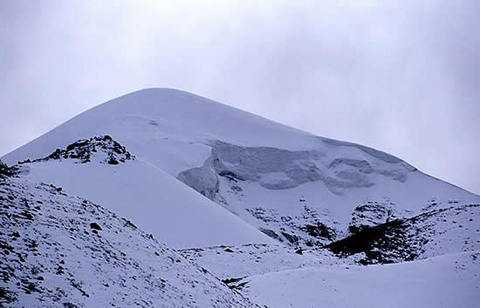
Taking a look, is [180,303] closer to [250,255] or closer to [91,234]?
[91,234]

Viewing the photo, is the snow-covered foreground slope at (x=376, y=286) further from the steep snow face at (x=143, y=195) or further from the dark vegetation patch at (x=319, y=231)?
the dark vegetation patch at (x=319, y=231)

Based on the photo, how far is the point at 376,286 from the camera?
2588cm

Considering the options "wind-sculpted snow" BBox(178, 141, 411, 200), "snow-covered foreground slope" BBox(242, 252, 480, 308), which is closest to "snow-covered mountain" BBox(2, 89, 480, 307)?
"snow-covered foreground slope" BBox(242, 252, 480, 308)

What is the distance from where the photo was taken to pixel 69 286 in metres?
12.2

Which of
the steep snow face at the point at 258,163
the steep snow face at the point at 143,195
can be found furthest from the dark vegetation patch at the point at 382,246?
the steep snow face at the point at 258,163

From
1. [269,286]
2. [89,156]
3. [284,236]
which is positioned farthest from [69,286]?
[284,236]

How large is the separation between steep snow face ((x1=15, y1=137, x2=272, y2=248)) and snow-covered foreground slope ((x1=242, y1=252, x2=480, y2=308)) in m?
11.1

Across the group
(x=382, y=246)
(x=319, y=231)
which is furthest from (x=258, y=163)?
(x=382, y=246)

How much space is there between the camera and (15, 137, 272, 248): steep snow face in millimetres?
35781

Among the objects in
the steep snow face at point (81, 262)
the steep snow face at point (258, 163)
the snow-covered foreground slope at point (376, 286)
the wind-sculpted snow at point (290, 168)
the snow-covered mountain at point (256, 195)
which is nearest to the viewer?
the steep snow face at point (81, 262)

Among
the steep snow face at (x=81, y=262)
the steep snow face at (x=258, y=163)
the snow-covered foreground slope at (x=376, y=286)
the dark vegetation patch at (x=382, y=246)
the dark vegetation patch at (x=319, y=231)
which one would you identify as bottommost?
the steep snow face at (x=81, y=262)

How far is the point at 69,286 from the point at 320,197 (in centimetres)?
6969

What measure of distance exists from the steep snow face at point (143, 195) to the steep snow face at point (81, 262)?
55.7 feet

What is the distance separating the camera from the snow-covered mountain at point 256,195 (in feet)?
95.1
